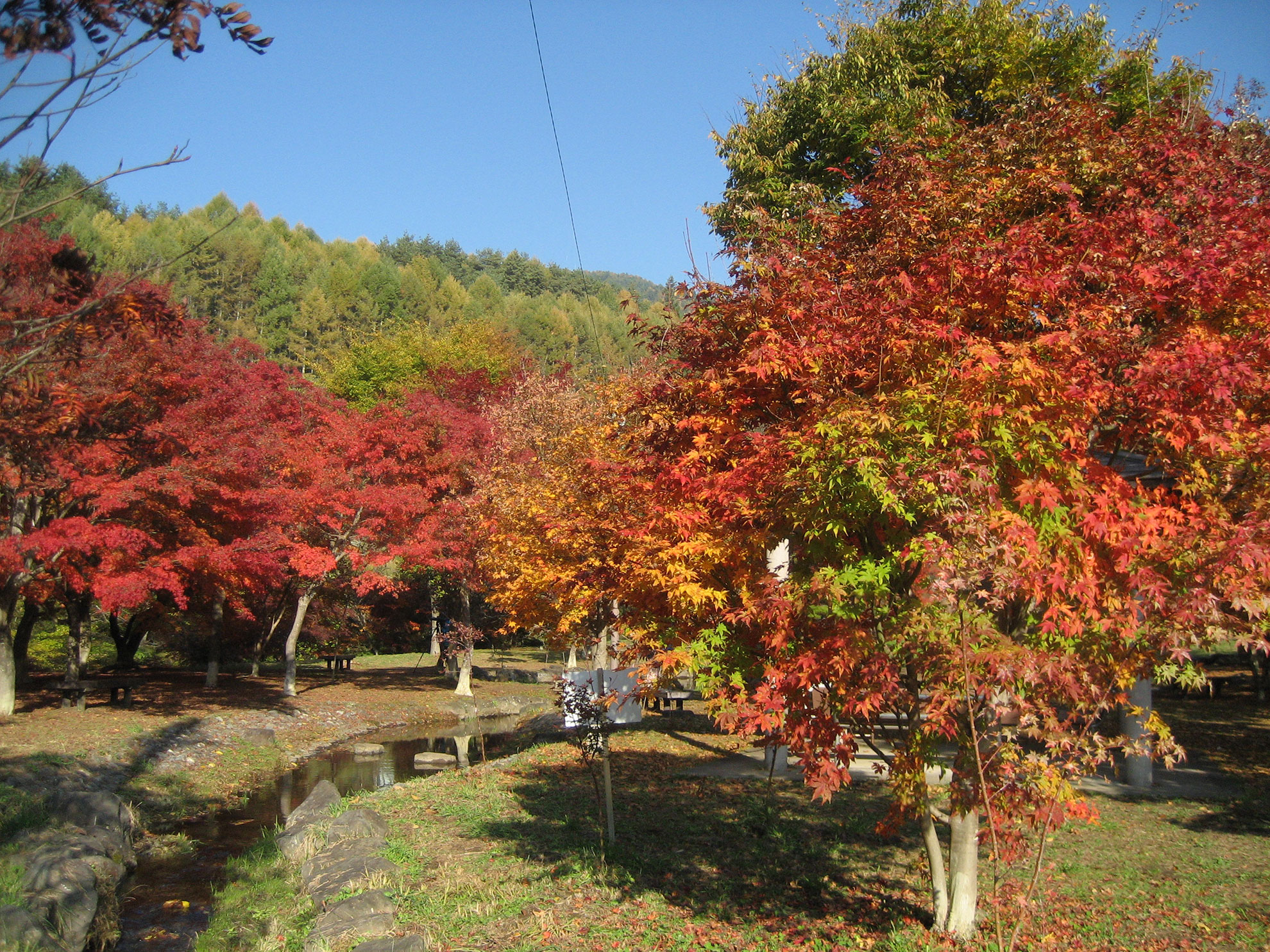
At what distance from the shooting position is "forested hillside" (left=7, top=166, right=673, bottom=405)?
1982 inches

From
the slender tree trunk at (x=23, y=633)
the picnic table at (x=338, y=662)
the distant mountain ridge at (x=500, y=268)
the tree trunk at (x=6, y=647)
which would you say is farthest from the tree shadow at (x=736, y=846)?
the distant mountain ridge at (x=500, y=268)

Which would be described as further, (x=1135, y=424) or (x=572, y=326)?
(x=572, y=326)

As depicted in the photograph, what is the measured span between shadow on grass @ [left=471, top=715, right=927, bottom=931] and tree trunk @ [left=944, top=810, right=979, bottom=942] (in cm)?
60

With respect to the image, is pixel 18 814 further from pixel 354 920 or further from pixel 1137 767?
pixel 1137 767

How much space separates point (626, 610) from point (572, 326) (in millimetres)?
73724

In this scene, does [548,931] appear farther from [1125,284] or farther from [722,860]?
[1125,284]

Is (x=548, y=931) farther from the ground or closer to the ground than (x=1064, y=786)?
closer to the ground

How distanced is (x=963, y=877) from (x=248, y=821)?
11.0 metres

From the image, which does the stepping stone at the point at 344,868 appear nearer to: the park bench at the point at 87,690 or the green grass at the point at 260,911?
the green grass at the point at 260,911

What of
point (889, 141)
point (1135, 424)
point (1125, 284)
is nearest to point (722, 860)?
point (1135, 424)

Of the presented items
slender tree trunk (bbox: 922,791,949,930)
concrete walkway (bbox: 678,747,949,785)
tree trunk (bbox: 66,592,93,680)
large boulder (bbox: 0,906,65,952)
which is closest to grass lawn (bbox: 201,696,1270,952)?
slender tree trunk (bbox: 922,791,949,930)

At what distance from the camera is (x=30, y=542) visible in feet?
48.8

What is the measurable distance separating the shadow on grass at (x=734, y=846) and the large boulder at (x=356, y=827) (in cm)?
114

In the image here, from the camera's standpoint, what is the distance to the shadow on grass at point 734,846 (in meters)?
7.24
